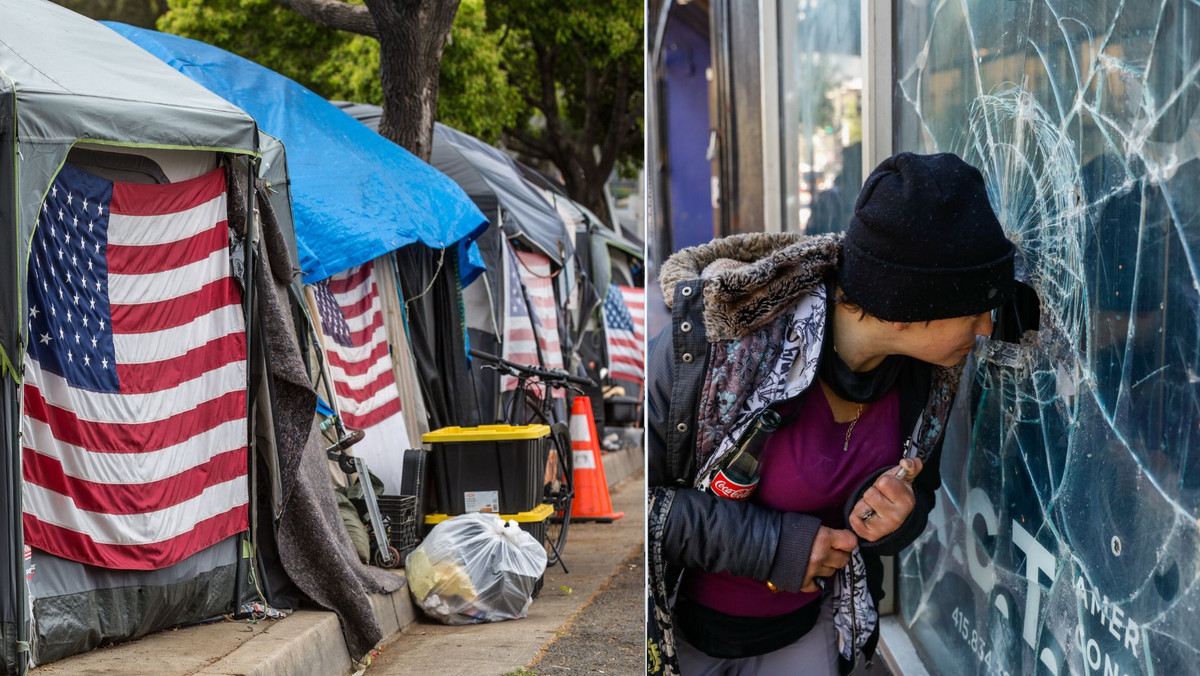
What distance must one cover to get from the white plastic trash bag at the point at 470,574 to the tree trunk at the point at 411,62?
4.29 metres

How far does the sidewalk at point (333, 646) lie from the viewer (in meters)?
4.63

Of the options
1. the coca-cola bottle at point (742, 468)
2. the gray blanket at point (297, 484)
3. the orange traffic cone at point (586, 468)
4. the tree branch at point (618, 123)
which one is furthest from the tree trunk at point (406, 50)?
the tree branch at point (618, 123)

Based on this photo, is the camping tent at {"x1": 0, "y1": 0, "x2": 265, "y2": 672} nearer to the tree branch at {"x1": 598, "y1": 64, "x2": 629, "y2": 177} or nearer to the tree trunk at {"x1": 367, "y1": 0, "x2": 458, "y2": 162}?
the tree trunk at {"x1": 367, "y1": 0, "x2": 458, "y2": 162}

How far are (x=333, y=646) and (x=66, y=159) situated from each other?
7.93 ft

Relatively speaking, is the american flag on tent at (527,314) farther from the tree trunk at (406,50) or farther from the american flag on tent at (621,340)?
the american flag on tent at (621,340)

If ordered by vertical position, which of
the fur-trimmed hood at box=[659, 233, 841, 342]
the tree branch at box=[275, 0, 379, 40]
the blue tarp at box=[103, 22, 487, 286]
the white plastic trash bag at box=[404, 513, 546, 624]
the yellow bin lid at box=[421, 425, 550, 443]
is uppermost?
the tree branch at box=[275, 0, 379, 40]

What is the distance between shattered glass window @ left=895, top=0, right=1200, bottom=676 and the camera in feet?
6.26

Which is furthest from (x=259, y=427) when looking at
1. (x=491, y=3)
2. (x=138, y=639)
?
(x=491, y=3)

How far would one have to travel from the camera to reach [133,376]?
4.98 metres

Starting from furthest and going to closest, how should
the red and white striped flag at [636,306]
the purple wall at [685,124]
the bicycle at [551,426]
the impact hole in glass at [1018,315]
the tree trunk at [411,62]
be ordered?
1. the purple wall at [685,124]
2. the red and white striped flag at [636,306]
3. the tree trunk at [411,62]
4. the bicycle at [551,426]
5. the impact hole in glass at [1018,315]

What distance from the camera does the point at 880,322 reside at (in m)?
2.44

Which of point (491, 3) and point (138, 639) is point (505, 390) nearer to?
point (138, 639)

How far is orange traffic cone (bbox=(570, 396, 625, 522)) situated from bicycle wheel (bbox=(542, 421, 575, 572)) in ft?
3.37

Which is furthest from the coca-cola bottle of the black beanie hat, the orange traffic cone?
the orange traffic cone
